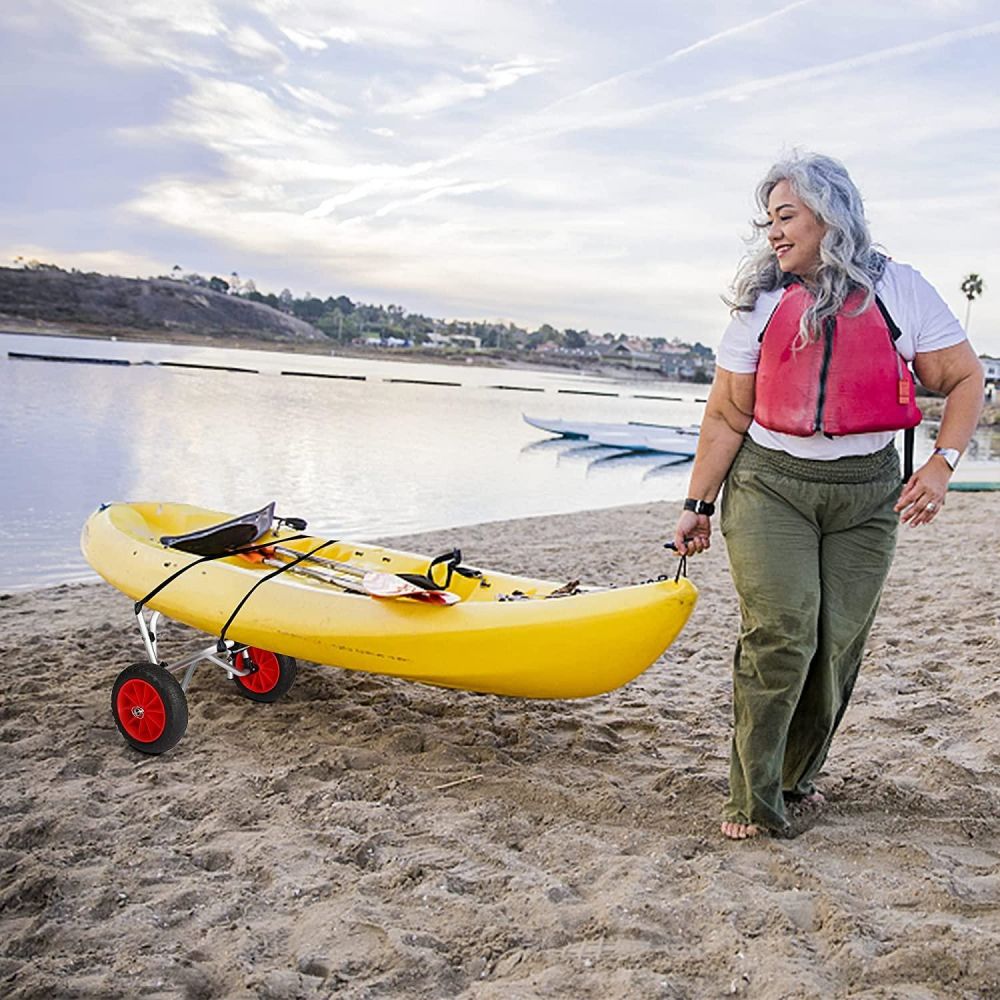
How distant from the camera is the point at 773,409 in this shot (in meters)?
2.53

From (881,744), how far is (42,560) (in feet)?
23.6

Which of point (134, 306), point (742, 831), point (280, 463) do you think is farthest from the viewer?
point (134, 306)

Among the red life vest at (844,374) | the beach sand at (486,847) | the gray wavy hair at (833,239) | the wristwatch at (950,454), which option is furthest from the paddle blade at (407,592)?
the wristwatch at (950,454)

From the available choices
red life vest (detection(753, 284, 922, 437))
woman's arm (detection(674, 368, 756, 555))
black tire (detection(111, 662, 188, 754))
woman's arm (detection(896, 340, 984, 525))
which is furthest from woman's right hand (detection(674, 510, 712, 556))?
black tire (detection(111, 662, 188, 754))

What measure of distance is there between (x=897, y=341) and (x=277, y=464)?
14480mm

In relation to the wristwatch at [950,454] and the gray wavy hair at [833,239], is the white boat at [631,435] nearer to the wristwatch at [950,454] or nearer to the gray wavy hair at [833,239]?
the wristwatch at [950,454]

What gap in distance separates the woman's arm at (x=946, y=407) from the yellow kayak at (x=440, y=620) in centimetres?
76

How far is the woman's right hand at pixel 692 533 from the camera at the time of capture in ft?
9.04

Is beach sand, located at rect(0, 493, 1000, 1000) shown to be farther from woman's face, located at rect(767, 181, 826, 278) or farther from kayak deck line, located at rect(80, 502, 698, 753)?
woman's face, located at rect(767, 181, 826, 278)

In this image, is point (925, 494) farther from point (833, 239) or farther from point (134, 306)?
point (134, 306)

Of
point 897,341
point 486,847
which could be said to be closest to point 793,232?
point 897,341

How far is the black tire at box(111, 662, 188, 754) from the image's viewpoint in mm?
3445

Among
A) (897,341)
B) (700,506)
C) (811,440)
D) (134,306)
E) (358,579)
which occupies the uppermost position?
(134,306)

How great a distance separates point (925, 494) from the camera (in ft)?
8.08
